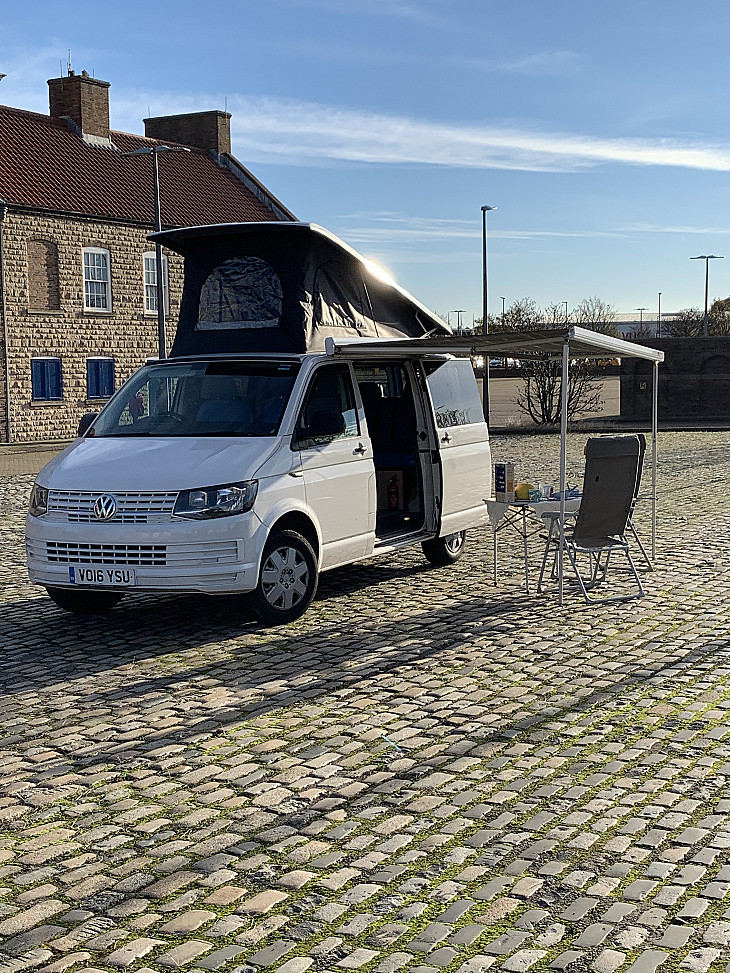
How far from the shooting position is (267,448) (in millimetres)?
9445

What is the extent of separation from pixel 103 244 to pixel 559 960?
45.1 m

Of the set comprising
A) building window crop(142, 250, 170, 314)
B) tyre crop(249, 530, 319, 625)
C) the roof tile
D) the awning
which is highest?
the roof tile

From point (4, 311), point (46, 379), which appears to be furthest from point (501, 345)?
point (46, 379)

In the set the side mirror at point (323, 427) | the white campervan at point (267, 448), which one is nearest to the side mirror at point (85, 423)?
the white campervan at point (267, 448)

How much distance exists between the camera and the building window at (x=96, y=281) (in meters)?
46.2

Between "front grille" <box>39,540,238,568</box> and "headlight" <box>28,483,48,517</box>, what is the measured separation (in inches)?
A: 21.9

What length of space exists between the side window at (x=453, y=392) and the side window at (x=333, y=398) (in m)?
1.48

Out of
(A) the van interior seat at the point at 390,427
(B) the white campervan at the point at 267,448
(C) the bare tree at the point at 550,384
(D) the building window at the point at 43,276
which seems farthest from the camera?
(D) the building window at the point at 43,276

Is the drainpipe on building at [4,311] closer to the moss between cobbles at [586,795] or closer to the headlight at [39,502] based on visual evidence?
the headlight at [39,502]

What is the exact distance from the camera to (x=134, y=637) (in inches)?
364

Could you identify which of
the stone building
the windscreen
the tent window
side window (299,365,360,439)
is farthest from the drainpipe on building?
side window (299,365,360,439)

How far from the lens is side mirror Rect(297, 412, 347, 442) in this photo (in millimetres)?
9961

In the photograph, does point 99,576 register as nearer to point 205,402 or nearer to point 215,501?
point 215,501

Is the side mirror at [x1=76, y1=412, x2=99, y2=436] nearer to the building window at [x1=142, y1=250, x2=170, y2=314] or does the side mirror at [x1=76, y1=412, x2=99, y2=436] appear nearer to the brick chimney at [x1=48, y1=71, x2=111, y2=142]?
the building window at [x1=142, y1=250, x2=170, y2=314]
